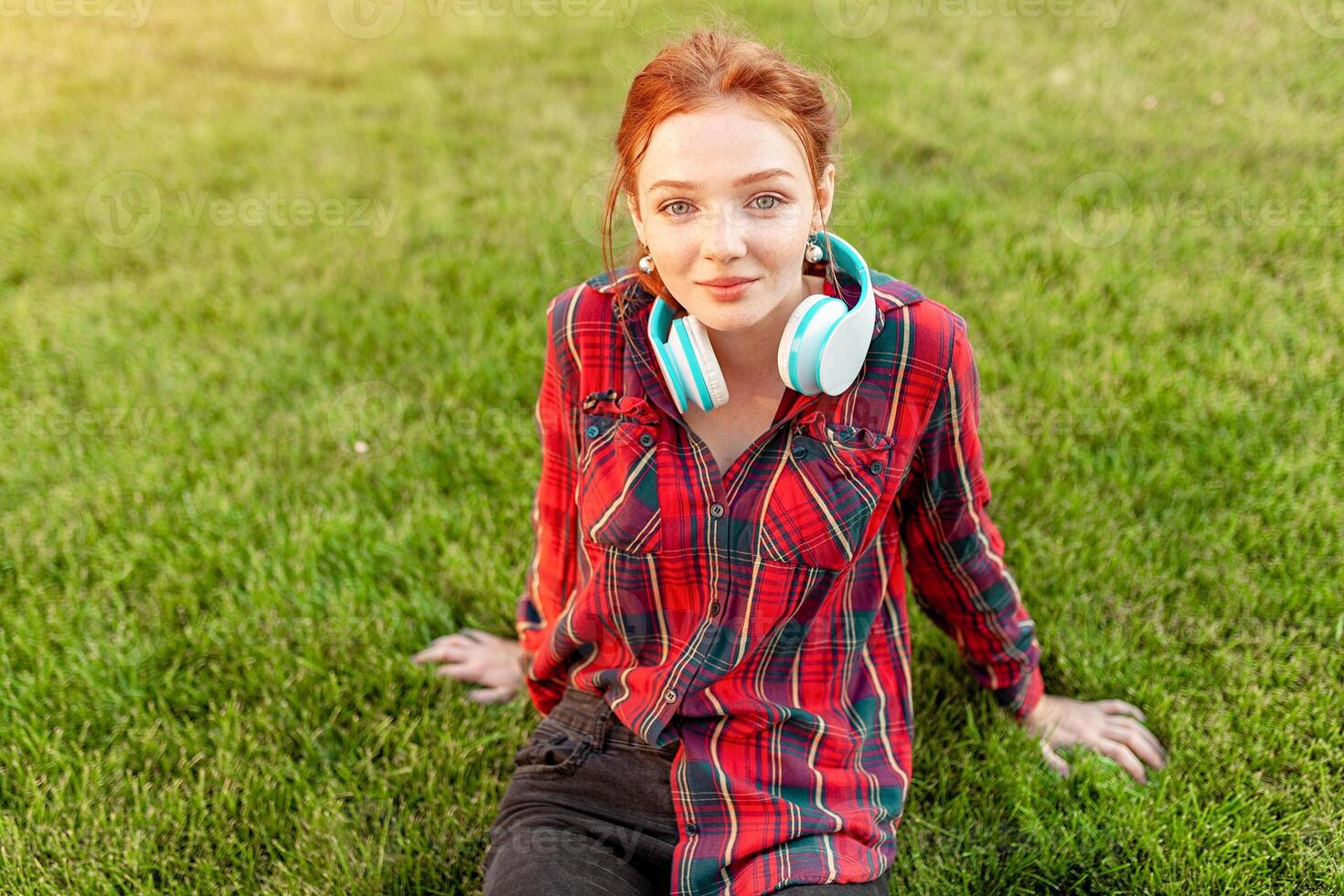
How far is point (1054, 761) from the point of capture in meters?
2.82

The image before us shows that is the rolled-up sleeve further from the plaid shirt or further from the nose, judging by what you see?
the nose

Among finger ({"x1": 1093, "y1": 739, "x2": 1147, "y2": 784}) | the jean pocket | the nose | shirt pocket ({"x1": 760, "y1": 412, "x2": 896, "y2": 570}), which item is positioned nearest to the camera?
the nose

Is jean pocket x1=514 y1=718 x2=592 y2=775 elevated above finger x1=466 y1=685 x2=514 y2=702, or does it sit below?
above

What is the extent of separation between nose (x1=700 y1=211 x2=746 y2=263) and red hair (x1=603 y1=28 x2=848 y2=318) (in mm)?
225

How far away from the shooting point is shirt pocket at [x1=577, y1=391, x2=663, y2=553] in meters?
2.23

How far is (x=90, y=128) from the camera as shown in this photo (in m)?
6.50

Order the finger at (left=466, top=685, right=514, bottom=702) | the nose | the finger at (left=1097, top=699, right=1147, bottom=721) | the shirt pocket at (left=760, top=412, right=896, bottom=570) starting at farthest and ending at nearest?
the finger at (left=466, top=685, right=514, bottom=702), the finger at (left=1097, top=699, right=1147, bottom=721), the shirt pocket at (left=760, top=412, right=896, bottom=570), the nose

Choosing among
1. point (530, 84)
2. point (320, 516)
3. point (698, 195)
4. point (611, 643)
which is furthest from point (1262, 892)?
point (530, 84)

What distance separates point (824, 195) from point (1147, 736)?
1.83 m

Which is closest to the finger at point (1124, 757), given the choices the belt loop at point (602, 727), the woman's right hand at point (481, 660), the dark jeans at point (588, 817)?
the dark jeans at point (588, 817)

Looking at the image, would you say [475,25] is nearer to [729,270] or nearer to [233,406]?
[233,406]

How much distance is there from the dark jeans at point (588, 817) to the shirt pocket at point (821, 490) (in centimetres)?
59

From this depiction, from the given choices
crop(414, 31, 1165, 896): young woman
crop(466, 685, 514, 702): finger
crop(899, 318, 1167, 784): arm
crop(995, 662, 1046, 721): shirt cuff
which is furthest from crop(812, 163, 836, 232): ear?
A: crop(466, 685, 514, 702): finger

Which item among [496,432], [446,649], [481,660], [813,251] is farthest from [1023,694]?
[496,432]
